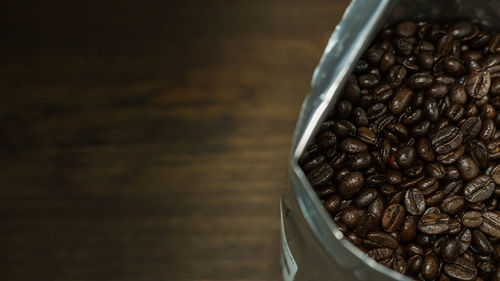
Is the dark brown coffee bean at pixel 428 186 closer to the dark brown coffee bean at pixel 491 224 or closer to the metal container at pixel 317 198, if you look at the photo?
the dark brown coffee bean at pixel 491 224

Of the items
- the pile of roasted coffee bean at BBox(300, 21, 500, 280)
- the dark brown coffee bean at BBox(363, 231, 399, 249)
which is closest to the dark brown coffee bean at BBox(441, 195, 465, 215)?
the pile of roasted coffee bean at BBox(300, 21, 500, 280)

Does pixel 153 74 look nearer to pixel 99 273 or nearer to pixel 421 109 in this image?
pixel 99 273

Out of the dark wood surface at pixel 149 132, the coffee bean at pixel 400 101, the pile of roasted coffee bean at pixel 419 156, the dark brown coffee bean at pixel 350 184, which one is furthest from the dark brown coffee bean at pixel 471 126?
the dark wood surface at pixel 149 132

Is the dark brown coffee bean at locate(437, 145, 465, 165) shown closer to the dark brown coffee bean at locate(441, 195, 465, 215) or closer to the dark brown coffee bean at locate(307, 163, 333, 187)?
the dark brown coffee bean at locate(441, 195, 465, 215)

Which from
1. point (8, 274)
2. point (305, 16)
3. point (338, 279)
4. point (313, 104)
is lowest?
point (8, 274)

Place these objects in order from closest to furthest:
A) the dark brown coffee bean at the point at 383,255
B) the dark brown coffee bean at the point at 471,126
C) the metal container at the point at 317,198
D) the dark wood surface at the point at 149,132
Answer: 1. the metal container at the point at 317,198
2. the dark brown coffee bean at the point at 383,255
3. the dark brown coffee bean at the point at 471,126
4. the dark wood surface at the point at 149,132

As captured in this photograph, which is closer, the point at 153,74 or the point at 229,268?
the point at 229,268

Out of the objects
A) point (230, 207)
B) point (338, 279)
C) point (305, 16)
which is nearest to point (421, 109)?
point (338, 279)
